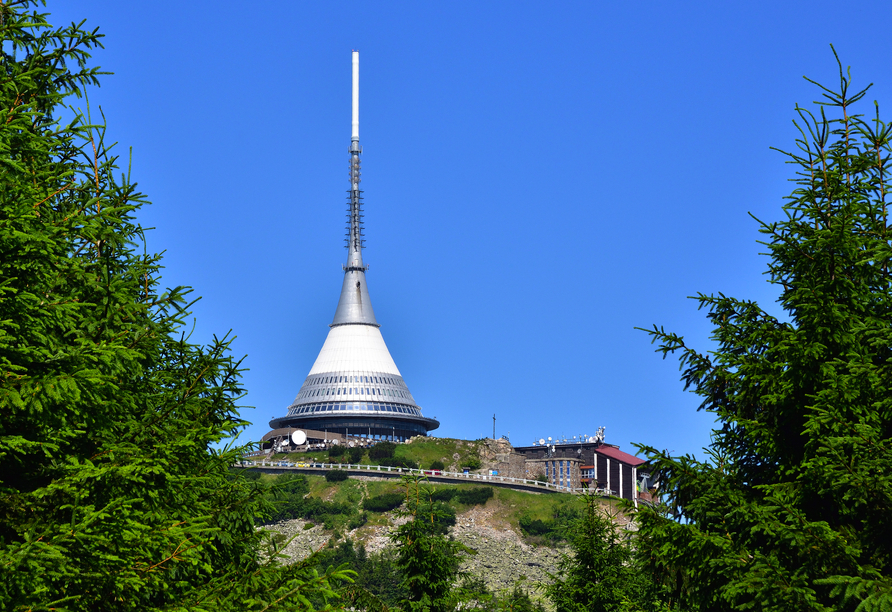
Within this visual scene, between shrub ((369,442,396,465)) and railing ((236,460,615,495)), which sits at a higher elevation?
shrub ((369,442,396,465))

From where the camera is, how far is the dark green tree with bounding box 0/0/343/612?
7.82 metres

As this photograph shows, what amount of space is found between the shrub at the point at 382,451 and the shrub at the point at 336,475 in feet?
27.2

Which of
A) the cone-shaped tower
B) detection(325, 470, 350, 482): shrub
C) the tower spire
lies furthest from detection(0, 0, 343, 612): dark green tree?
the tower spire

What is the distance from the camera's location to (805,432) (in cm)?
1052

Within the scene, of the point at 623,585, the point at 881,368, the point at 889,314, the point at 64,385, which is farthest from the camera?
the point at 623,585

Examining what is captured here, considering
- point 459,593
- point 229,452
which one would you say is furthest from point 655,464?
point 459,593

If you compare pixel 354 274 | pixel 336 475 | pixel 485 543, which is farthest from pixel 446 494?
pixel 354 274

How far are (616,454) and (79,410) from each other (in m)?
109

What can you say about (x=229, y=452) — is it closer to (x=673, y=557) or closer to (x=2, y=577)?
(x=2, y=577)

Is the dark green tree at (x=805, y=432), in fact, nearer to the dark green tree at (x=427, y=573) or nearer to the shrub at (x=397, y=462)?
the dark green tree at (x=427, y=573)

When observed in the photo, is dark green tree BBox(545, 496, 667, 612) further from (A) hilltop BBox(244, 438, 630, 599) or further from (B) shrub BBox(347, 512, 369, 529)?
(B) shrub BBox(347, 512, 369, 529)

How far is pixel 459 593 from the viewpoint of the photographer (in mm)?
20609

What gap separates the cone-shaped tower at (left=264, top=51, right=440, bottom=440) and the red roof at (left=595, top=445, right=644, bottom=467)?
28468mm

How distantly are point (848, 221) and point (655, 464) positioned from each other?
3.96 meters
